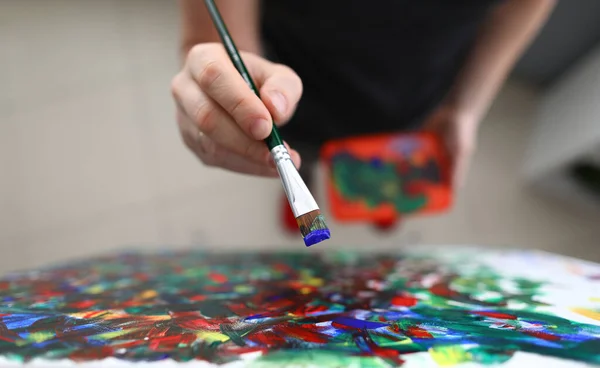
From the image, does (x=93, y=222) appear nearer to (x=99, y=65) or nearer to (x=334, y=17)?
(x=99, y=65)

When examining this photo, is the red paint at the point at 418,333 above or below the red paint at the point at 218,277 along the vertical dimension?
below

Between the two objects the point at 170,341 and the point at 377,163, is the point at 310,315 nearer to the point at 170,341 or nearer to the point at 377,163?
the point at 170,341

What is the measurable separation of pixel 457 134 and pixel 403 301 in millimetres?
446

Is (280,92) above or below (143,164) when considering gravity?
below

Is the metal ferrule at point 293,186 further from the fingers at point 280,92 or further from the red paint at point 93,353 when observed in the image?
the red paint at point 93,353

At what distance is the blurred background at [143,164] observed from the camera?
1.26 meters

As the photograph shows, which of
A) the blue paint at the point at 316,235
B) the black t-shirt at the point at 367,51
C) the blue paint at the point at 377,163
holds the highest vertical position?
the black t-shirt at the point at 367,51

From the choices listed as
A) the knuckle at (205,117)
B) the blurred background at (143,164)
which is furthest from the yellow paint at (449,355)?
the blurred background at (143,164)

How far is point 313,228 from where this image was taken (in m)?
0.31

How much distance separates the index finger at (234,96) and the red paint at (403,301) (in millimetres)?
160

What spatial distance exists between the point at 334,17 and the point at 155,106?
2.76 feet

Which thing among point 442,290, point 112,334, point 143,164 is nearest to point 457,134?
point 442,290

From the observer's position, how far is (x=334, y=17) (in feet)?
2.01

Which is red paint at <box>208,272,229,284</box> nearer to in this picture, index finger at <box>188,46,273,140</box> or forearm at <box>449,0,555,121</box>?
index finger at <box>188,46,273,140</box>
